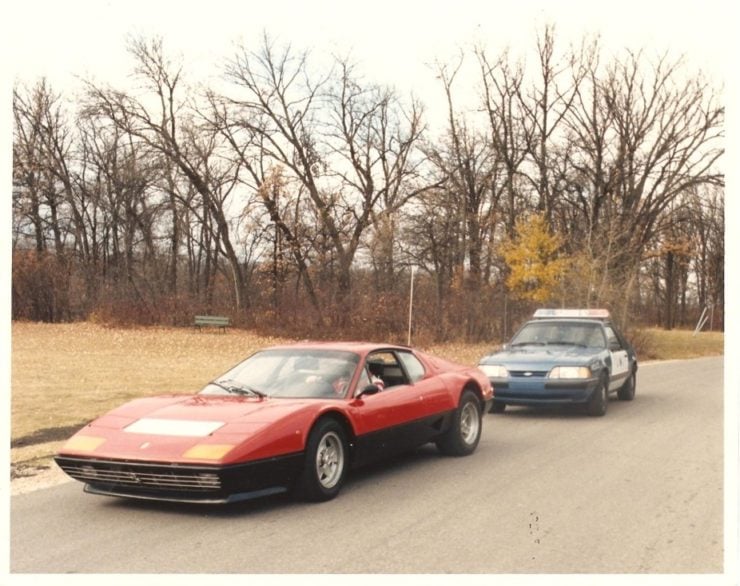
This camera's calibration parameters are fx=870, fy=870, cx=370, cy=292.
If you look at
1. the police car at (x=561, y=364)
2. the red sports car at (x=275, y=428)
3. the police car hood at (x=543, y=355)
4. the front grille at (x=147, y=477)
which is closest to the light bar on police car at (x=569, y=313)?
the police car at (x=561, y=364)

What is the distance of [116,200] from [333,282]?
1475 cm

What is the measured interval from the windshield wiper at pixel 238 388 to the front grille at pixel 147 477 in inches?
51.3

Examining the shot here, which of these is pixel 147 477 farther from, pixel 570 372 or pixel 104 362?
pixel 104 362

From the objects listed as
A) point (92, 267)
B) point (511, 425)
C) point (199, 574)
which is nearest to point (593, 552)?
point (199, 574)

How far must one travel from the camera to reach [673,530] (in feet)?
19.6

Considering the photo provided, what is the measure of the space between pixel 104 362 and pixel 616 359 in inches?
511

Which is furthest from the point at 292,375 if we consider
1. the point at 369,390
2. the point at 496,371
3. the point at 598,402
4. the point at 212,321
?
the point at 212,321

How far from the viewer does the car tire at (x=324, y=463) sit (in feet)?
21.6

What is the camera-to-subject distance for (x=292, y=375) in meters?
7.63

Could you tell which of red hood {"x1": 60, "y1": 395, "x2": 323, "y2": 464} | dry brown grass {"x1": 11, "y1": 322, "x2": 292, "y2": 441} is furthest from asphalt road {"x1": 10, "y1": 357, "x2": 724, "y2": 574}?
dry brown grass {"x1": 11, "y1": 322, "x2": 292, "y2": 441}

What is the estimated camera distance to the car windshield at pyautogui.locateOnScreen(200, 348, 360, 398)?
Result: 7.42m

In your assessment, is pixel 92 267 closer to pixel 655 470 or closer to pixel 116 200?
pixel 116 200

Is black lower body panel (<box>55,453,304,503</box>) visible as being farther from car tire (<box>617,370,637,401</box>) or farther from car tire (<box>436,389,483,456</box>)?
car tire (<box>617,370,637,401</box>)

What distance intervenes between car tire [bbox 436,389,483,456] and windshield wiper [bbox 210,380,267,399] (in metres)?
2.37
